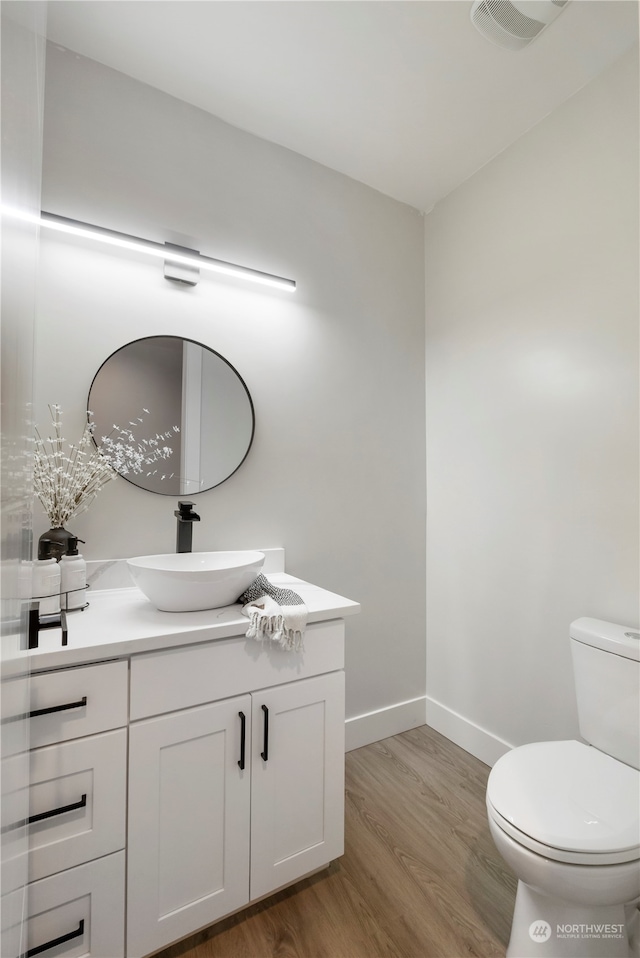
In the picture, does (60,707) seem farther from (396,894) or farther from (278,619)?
(396,894)

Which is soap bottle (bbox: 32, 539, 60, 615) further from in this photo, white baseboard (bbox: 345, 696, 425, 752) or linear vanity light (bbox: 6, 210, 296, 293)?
white baseboard (bbox: 345, 696, 425, 752)

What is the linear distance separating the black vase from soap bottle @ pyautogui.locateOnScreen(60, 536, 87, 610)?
0.04 feet

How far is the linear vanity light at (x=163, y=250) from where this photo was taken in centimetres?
144

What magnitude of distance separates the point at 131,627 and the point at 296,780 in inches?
26.3

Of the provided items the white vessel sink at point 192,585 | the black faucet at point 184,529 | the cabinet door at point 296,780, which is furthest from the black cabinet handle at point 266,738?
the black faucet at point 184,529

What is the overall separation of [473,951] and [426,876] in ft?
0.79

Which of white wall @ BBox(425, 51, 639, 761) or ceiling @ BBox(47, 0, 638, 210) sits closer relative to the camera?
ceiling @ BBox(47, 0, 638, 210)

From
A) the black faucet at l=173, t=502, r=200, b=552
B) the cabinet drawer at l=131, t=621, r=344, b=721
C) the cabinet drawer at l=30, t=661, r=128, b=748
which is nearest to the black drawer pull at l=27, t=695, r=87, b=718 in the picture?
the cabinet drawer at l=30, t=661, r=128, b=748

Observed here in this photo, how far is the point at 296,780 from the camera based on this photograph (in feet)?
4.31

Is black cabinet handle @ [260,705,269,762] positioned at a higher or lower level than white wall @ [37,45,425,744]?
lower

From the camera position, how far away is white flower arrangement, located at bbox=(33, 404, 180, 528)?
4.22 ft

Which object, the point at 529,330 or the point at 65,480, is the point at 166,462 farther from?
the point at 529,330

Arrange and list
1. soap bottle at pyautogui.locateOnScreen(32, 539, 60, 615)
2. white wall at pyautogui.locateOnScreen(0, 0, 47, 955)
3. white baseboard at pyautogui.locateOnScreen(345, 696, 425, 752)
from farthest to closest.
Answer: white baseboard at pyautogui.locateOnScreen(345, 696, 425, 752) → soap bottle at pyautogui.locateOnScreen(32, 539, 60, 615) → white wall at pyautogui.locateOnScreen(0, 0, 47, 955)

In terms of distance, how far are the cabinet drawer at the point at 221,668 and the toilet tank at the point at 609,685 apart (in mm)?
797
